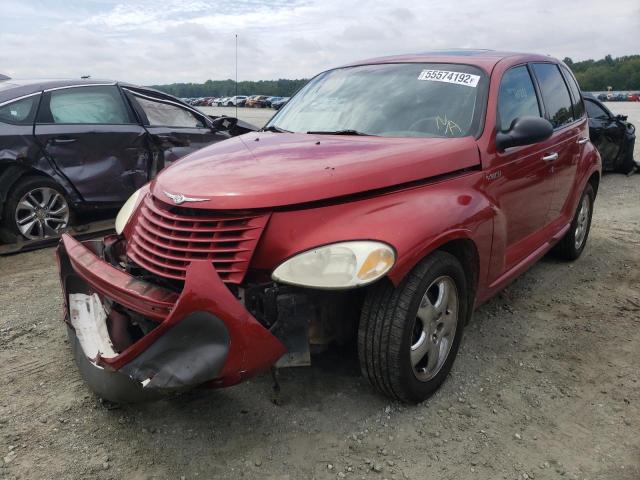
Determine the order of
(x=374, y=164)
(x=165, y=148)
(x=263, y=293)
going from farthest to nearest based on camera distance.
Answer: (x=165, y=148)
(x=374, y=164)
(x=263, y=293)

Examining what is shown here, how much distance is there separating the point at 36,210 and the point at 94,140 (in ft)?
2.92

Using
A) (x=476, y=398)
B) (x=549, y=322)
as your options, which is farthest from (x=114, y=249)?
(x=549, y=322)

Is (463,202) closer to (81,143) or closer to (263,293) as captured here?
(263,293)

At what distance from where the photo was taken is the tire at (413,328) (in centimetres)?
249

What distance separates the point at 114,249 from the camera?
3.07 m

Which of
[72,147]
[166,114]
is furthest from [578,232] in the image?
[72,147]

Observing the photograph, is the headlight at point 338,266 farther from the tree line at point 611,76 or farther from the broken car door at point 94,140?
the tree line at point 611,76

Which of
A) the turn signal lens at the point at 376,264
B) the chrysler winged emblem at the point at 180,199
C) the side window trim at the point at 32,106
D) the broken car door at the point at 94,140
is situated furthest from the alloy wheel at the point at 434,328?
the side window trim at the point at 32,106

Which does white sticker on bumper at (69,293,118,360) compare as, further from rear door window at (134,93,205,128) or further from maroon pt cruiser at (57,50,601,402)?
rear door window at (134,93,205,128)

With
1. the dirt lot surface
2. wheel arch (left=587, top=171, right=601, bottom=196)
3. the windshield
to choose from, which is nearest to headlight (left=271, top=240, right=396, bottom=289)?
the dirt lot surface

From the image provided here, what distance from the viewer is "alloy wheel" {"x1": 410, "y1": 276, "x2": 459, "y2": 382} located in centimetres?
268

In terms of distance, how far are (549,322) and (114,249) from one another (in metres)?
2.88

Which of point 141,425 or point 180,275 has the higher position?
point 180,275

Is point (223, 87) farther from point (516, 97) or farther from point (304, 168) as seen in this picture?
point (304, 168)
